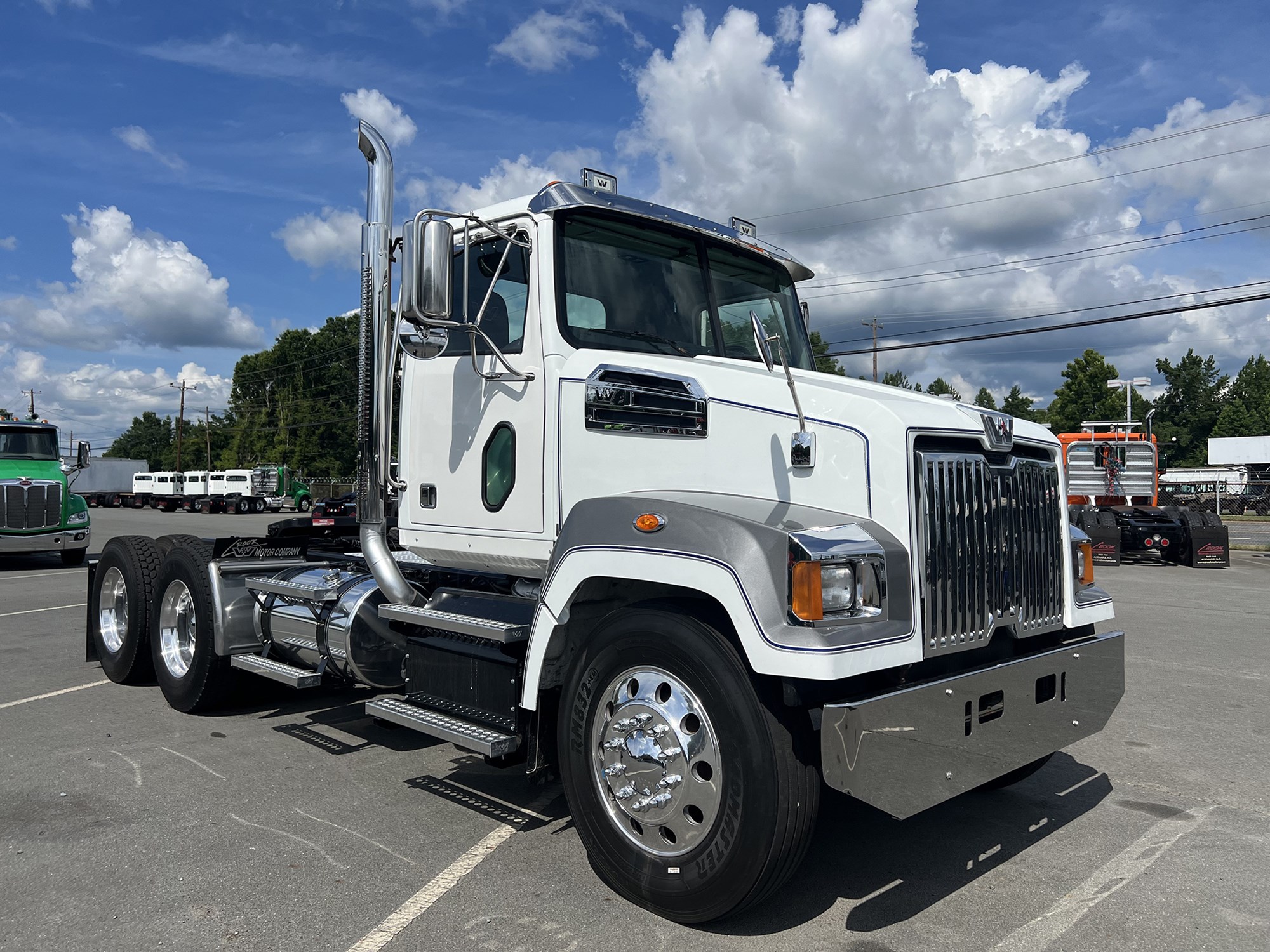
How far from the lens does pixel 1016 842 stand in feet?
13.9

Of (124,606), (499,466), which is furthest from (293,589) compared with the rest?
(124,606)

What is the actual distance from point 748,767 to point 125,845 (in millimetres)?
2742

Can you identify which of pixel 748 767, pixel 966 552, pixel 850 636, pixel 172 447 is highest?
pixel 172 447

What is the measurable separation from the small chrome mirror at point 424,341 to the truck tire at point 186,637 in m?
2.76

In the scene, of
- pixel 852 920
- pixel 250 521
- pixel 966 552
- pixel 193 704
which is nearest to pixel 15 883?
pixel 193 704

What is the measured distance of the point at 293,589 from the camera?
573 cm

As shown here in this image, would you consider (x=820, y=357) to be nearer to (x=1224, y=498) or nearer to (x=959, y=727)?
(x=959, y=727)

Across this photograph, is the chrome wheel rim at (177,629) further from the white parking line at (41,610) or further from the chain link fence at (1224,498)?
the chain link fence at (1224,498)

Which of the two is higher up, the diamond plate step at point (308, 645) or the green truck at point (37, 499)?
the green truck at point (37, 499)

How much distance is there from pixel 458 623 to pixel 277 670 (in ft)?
5.92

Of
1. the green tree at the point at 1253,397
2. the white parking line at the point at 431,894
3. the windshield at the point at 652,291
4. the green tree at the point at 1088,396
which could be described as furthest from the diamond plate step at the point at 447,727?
the green tree at the point at 1253,397

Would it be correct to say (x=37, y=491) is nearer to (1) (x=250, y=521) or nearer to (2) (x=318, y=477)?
(1) (x=250, y=521)

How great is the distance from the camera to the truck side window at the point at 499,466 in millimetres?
4535

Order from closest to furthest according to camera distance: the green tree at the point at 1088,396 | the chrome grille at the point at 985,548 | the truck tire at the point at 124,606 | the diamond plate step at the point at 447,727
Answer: the chrome grille at the point at 985,548 → the diamond plate step at the point at 447,727 → the truck tire at the point at 124,606 → the green tree at the point at 1088,396
